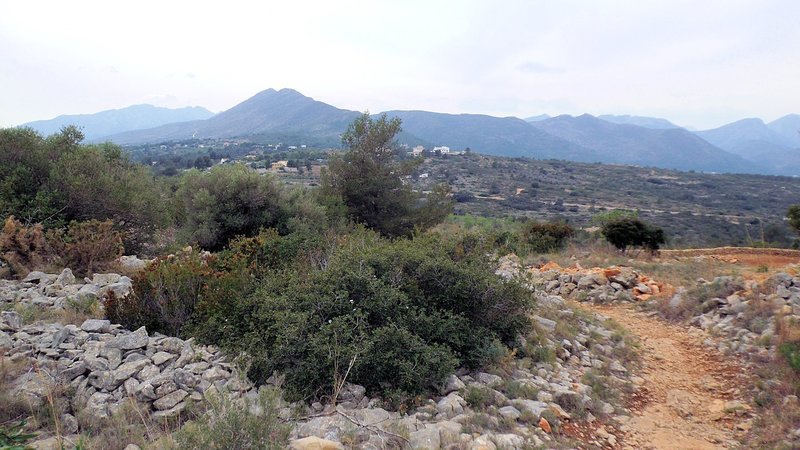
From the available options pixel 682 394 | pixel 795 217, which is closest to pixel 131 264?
pixel 682 394

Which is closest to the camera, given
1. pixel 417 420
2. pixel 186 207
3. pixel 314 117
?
pixel 417 420

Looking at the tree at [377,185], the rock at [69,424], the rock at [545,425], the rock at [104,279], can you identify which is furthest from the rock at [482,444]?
the tree at [377,185]

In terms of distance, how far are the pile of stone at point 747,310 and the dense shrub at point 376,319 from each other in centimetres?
363

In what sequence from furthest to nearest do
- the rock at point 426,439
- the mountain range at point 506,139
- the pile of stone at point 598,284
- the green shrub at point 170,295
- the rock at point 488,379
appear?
1. the mountain range at point 506,139
2. the pile of stone at point 598,284
3. the green shrub at point 170,295
4. the rock at point 488,379
5. the rock at point 426,439

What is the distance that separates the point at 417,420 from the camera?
13.0 feet

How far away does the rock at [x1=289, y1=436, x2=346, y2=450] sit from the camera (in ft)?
10.8

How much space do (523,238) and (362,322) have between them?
13.4 meters

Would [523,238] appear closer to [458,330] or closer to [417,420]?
[458,330]

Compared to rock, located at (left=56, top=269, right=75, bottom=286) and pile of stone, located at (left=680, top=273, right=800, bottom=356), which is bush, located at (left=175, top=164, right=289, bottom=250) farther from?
pile of stone, located at (left=680, top=273, right=800, bottom=356)

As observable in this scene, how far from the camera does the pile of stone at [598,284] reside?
10023 mm

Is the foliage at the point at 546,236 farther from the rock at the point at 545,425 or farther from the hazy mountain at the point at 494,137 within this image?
the hazy mountain at the point at 494,137

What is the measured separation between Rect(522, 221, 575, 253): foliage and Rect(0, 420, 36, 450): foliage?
15051mm

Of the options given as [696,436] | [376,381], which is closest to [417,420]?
[376,381]

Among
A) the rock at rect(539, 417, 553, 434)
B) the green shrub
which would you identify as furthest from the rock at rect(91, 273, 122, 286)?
the rock at rect(539, 417, 553, 434)
